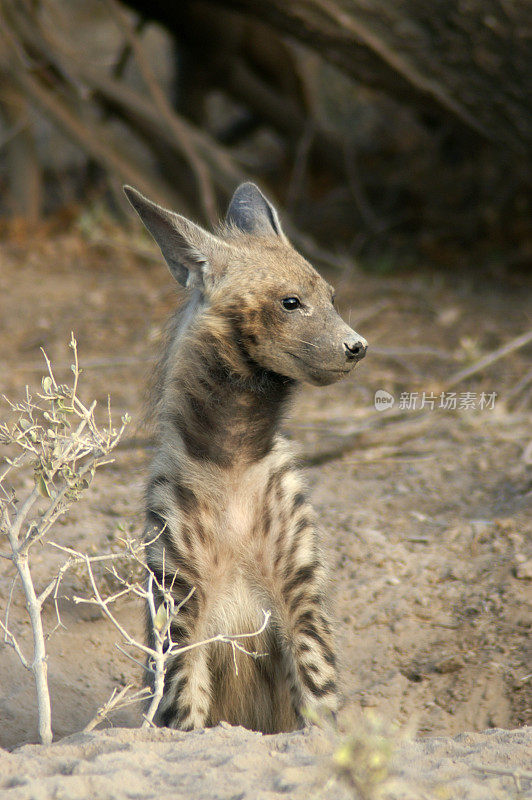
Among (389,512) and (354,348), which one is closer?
(354,348)

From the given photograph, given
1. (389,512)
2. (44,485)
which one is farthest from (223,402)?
(389,512)

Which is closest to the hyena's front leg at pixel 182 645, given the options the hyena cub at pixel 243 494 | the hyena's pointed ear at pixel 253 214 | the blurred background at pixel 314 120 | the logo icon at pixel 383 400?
the hyena cub at pixel 243 494

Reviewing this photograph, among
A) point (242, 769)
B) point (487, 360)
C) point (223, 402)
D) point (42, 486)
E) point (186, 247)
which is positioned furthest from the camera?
point (487, 360)

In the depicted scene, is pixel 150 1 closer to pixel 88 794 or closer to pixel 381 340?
pixel 381 340

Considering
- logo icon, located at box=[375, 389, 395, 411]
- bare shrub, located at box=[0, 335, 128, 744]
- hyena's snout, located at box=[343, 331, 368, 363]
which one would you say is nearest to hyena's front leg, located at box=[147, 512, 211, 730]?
bare shrub, located at box=[0, 335, 128, 744]

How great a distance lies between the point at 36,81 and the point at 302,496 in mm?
5103

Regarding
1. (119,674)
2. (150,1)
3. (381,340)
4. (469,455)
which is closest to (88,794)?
(119,674)

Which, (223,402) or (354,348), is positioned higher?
(354,348)

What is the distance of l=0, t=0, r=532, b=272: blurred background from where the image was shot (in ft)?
20.1

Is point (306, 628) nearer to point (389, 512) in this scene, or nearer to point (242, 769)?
point (242, 769)

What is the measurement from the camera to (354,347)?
2938 millimetres

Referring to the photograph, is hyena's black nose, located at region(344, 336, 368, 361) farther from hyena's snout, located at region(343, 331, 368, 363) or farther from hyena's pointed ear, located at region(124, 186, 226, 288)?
hyena's pointed ear, located at region(124, 186, 226, 288)

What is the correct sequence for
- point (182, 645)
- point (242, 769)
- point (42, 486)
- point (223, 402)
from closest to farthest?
point (242, 769) → point (42, 486) → point (182, 645) → point (223, 402)

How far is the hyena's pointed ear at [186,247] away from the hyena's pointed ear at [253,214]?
1.18ft
